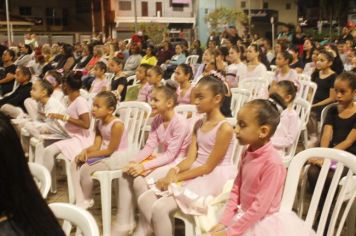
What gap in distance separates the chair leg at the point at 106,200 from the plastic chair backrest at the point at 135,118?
0.71m

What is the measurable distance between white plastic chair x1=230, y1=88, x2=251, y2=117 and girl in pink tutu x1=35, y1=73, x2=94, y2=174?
143cm

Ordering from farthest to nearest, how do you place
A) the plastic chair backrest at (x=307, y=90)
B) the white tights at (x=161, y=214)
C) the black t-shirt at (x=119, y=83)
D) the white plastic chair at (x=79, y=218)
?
the black t-shirt at (x=119, y=83), the plastic chair backrest at (x=307, y=90), the white tights at (x=161, y=214), the white plastic chair at (x=79, y=218)

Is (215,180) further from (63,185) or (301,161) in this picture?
(63,185)

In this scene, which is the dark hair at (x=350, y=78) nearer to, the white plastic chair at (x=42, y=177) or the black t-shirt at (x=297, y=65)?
the white plastic chair at (x=42, y=177)

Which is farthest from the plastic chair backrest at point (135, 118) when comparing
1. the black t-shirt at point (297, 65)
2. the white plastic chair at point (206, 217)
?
the black t-shirt at point (297, 65)

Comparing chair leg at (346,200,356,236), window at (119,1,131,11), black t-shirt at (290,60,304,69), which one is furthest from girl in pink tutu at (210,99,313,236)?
window at (119,1,131,11)

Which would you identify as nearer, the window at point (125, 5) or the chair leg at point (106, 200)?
the chair leg at point (106, 200)

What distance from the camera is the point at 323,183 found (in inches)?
85.0

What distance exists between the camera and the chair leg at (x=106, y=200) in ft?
9.71

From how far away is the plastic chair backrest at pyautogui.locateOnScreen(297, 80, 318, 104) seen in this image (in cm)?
472

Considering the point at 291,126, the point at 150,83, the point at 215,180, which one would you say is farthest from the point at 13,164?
the point at 150,83

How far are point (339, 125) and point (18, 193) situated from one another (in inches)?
93.7

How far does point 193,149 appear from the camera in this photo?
9.24ft

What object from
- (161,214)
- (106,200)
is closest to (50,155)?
(106,200)
